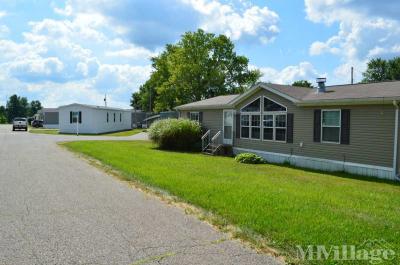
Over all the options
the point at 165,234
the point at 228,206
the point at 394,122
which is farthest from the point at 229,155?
the point at 165,234

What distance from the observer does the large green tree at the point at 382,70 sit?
52.5 meters

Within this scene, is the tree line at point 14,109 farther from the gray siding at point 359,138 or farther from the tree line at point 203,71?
the gray siding at point 359,138

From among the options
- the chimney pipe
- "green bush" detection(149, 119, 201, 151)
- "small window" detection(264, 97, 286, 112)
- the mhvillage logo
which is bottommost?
the mhvillage logo

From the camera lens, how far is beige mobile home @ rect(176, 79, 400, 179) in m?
12.2

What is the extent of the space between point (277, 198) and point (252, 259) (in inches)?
132

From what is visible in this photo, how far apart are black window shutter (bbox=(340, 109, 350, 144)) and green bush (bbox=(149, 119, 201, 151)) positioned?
9.28 m

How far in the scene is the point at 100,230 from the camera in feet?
18.4

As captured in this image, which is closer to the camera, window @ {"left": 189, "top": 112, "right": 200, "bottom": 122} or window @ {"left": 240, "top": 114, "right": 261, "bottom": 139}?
window @ {"left": 240, "top": 114, "right": 261, "bottom": 139}

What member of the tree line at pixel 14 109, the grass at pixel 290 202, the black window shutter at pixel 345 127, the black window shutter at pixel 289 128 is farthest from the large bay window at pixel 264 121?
Answer: the tree line at pixel 14 109

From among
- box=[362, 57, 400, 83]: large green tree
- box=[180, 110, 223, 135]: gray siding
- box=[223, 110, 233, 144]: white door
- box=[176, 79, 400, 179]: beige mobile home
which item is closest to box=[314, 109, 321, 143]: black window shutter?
box=[176, 79, 400, 179]: beige mobile home

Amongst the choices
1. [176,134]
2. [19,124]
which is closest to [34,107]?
[19,124]

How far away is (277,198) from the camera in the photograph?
25.4 ft

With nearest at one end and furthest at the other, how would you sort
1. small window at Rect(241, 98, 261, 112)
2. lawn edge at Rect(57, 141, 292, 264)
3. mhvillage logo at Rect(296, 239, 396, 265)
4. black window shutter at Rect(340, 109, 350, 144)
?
mhvillage logo at Rect(296, 239, 396, 265), lawn edge at Rect(57, 141, 292, 264), black window shutter at Rect(340, 109, 350, 144), small window at Rect(241, 98, 261, 112)

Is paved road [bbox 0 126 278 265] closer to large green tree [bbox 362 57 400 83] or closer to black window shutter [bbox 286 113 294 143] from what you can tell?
black window shutter [bbox 286 113 294 143]
